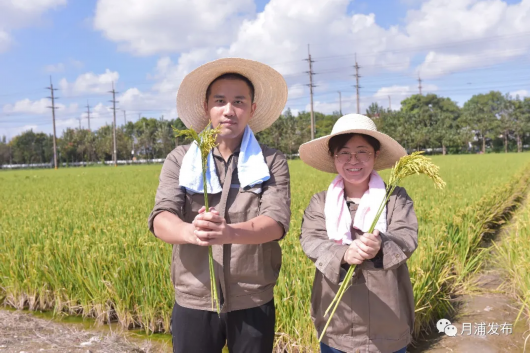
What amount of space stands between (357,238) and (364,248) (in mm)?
186

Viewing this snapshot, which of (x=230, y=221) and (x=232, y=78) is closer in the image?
(x=230, y=221)

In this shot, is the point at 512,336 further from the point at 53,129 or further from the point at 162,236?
the point at 53,129

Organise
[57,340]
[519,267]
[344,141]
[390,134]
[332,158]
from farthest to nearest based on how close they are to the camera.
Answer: [390,134] → [519,267] → [57,340] → [332,158] → [344,141]

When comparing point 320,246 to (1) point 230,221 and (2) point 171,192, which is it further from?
(2) point 171,192

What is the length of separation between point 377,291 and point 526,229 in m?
3.61

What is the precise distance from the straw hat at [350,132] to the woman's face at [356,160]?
49mm

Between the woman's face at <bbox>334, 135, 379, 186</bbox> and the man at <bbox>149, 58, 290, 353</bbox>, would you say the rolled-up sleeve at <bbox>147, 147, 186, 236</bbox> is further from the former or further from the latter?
the woman's face at <bbox>334, 135, 379, 186</bbox>

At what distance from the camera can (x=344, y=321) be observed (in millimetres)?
1685

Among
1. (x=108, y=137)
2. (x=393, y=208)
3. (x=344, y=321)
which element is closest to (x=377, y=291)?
(x=344, y=321)

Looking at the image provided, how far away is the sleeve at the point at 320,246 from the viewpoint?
1517 millimetres

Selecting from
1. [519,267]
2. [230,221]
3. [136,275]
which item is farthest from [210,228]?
[519,267]

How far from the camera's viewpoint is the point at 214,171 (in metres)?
1.66

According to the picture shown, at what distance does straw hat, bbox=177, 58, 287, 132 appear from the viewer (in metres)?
1.74

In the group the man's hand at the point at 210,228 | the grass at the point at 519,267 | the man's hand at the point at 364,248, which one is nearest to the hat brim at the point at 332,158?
the man's hand at the point at 364,248
